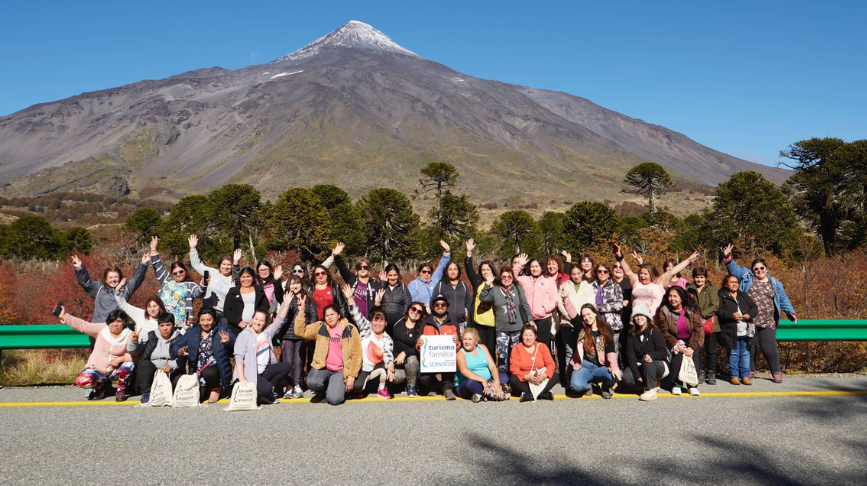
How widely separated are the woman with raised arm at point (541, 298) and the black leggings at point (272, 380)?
3076 mm

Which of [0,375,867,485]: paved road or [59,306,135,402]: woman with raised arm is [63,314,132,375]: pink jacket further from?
[0,375,867,485]: paved road

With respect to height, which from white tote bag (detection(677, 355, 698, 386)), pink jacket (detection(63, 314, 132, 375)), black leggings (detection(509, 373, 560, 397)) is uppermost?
pink jacket (detection(63, 314, 132, 375))

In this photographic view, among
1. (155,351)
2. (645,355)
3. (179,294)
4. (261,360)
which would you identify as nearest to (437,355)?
(261,360)

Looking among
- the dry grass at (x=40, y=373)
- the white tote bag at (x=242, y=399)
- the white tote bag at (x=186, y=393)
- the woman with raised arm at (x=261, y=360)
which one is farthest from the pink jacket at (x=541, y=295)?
the dry grass at (x=40, y=373)

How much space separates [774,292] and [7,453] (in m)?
8.22

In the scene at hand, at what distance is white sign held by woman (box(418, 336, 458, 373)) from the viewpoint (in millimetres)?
6637

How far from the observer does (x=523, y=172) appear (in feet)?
566

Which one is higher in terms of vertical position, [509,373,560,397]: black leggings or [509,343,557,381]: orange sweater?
[509,343,557,381]: orange sweater

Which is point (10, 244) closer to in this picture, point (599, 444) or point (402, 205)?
point (402, 205)

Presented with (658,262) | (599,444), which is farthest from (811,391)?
(658,262)

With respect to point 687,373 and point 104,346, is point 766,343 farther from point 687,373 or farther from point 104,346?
point 104,346

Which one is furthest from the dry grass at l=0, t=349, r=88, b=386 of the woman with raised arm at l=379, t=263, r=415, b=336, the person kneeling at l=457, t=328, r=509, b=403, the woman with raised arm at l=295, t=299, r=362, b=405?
the person kneeling at l=457, t=328, r=509, b=403

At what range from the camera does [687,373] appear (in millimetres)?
6559

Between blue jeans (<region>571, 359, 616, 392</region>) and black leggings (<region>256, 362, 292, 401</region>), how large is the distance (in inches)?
129
